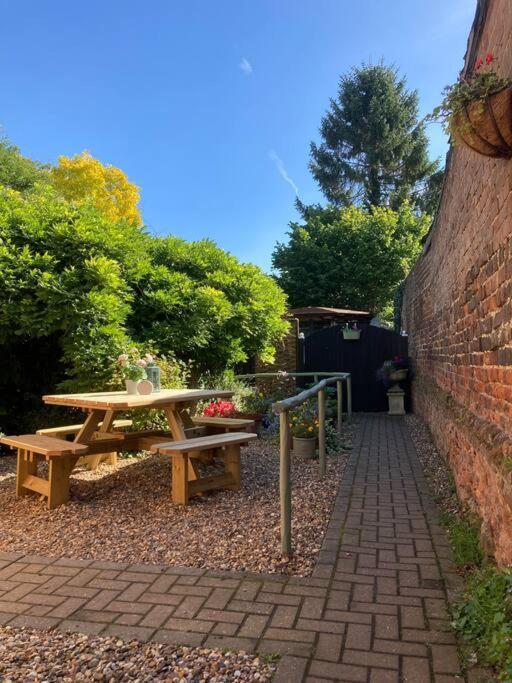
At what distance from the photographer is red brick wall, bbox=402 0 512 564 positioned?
7.35 feet

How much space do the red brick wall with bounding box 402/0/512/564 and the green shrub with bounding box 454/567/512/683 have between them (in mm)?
177

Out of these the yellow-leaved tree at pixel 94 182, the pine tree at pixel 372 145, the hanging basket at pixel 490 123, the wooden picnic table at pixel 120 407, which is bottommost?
the wooden picnic table at pixel 120 407

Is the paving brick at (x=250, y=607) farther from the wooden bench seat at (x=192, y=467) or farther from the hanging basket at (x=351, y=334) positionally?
the hanging basket at (x=351, y=334)

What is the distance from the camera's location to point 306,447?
592cm

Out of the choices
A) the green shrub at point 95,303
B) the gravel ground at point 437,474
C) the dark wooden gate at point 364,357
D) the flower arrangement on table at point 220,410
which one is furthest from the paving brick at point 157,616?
the dark wooden gate at point 364,357

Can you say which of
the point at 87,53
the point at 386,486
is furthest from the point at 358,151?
the point at 386,486

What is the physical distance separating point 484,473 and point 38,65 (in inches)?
527

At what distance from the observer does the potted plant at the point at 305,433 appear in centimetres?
591

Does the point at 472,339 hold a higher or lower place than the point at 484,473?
higher

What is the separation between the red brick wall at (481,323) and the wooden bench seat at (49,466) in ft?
10.2

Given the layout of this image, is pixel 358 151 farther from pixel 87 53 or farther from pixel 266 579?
pixel 266 579

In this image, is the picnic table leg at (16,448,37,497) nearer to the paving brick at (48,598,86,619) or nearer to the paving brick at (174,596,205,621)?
the paving brick at (48,598,86,619)

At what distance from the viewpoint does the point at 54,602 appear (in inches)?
94.7

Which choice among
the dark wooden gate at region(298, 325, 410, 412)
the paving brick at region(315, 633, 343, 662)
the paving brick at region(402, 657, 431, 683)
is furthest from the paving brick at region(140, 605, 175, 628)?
the dark wooden gate at region(298, 325, 410, 412)
